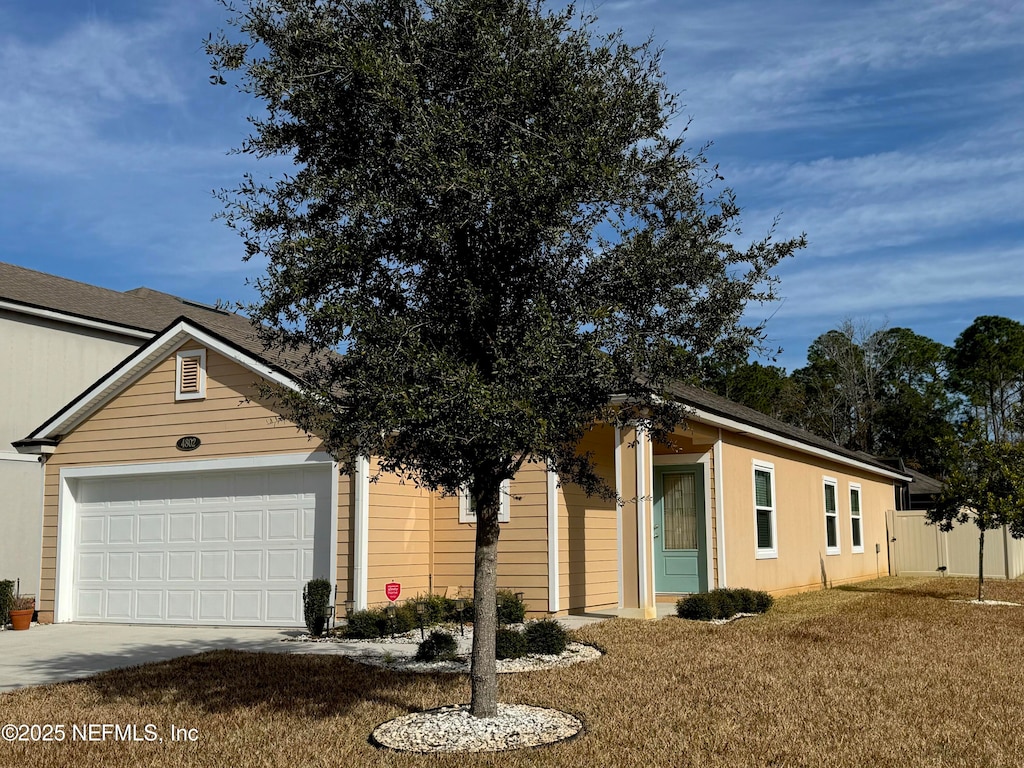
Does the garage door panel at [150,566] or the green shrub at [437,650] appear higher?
the garage door panel at [150,566]

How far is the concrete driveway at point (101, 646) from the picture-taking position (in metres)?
10.2

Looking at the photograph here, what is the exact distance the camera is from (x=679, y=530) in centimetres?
1628

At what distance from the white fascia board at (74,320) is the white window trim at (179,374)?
5.27 meters

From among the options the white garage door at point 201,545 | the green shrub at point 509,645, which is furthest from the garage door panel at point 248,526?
the green shrub at point 509,645

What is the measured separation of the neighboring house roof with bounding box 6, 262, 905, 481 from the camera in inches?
563

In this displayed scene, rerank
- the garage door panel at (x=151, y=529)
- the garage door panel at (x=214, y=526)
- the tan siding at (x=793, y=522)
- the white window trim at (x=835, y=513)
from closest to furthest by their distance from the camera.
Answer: the garage door panel at (x=214, y=526) < the garage door panel at (x=151, y=529) < the tan siding at (x=793, y=522) < the white window trim at (x=835, y=513)

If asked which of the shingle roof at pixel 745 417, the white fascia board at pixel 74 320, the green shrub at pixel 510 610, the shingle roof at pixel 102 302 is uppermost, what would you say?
the shingle roof at pixel 102 302

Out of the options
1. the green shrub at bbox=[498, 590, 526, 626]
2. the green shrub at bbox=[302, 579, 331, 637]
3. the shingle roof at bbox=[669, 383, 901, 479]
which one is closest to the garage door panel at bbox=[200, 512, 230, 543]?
the green shrub at bbox=[302, 579, 331, 637]

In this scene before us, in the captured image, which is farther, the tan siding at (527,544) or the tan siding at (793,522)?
the tan siding at (793,522)

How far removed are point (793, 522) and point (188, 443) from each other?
11.6 m

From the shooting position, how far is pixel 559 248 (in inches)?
278

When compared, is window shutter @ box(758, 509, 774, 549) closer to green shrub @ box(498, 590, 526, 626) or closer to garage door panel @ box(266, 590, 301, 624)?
green shrub @ box(498, 590, 526, 626)

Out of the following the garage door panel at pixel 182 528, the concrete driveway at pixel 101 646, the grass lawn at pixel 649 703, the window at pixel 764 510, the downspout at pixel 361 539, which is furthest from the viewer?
the window at pixel 764 510

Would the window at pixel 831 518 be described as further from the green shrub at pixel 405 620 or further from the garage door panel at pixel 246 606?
the garage door panel at pixel 246 606
